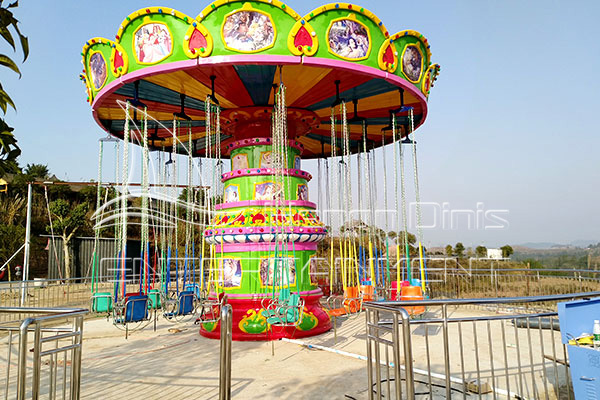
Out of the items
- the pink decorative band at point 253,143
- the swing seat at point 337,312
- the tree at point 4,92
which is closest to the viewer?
the tree at point 4,92

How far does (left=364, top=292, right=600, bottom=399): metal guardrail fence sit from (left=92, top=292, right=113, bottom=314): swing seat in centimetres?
537

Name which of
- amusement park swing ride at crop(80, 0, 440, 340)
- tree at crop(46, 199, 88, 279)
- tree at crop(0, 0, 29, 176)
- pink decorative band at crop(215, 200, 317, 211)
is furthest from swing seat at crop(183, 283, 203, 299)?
tree at crop(46, 199, 88, 279)

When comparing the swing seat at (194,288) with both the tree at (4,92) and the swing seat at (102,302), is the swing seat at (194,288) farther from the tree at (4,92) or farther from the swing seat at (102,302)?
the tree at (4,92)

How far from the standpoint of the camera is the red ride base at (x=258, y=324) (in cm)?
706

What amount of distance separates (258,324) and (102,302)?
384cm

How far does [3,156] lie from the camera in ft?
6.61

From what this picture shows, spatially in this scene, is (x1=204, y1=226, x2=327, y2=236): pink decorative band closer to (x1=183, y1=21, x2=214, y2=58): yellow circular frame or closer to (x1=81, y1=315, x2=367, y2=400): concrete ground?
(x1=81, y1=315, x2=367, y2=400): concrete ground

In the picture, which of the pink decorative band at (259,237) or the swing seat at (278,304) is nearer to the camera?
the swing seat at (278,304)

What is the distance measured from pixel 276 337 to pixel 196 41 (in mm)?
4780

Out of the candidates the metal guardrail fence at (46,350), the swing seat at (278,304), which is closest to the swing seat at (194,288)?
the swing seat at (278,304)

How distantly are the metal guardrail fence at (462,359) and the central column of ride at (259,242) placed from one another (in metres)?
1.89

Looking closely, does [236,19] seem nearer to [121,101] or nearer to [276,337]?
[121,101]

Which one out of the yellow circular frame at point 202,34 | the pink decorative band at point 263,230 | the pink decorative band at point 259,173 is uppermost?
the yellow circular frame at point 202,34

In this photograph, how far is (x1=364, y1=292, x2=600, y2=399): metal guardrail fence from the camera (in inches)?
119
